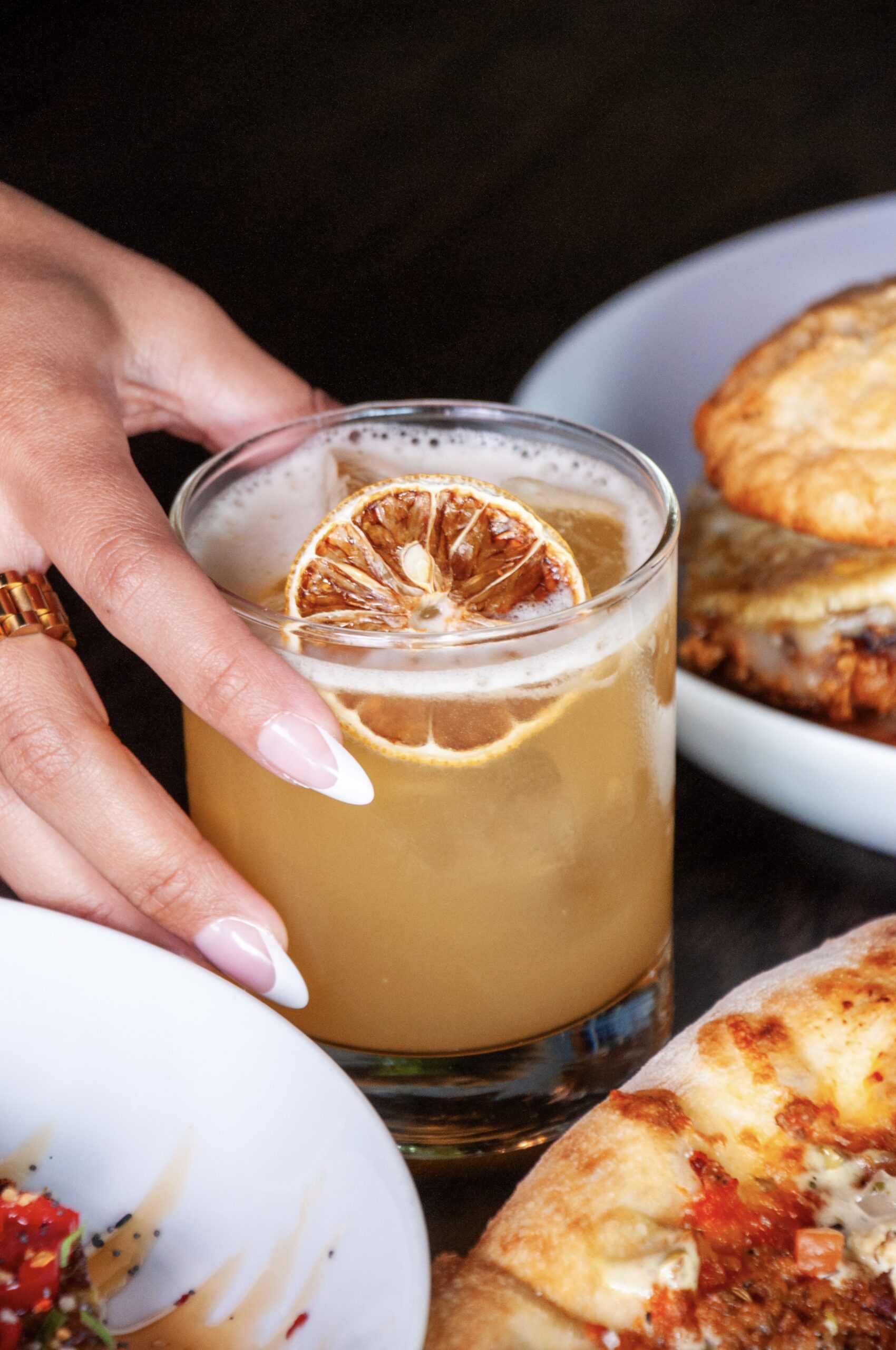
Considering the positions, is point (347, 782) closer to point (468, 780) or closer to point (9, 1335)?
point (468, 780)

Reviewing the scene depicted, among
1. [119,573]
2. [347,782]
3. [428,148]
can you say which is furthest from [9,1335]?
[428,148]

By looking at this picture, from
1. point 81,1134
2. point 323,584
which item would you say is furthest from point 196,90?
point 81,1134

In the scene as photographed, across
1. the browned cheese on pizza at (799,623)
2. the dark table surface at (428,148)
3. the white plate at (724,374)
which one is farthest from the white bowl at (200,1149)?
the dark table surface at (428,148)

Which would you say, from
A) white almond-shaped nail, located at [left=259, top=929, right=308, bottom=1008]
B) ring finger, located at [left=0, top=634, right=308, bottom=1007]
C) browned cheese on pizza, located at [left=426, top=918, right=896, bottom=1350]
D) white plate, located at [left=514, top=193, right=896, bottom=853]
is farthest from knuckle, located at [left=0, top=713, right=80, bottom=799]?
white plate, located at [left=514, top=193, right=896, bottom=853]

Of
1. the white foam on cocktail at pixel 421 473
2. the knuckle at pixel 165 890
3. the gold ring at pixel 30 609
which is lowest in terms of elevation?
the knuckle at pixel 165 890

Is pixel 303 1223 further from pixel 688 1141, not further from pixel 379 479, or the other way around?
pixel 379 479

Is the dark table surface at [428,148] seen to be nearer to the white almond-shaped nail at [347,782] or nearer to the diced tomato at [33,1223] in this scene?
the white almond-shaped nail at [347,782]

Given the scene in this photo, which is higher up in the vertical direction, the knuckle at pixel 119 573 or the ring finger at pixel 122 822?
the knuckle at pixel 119 573
